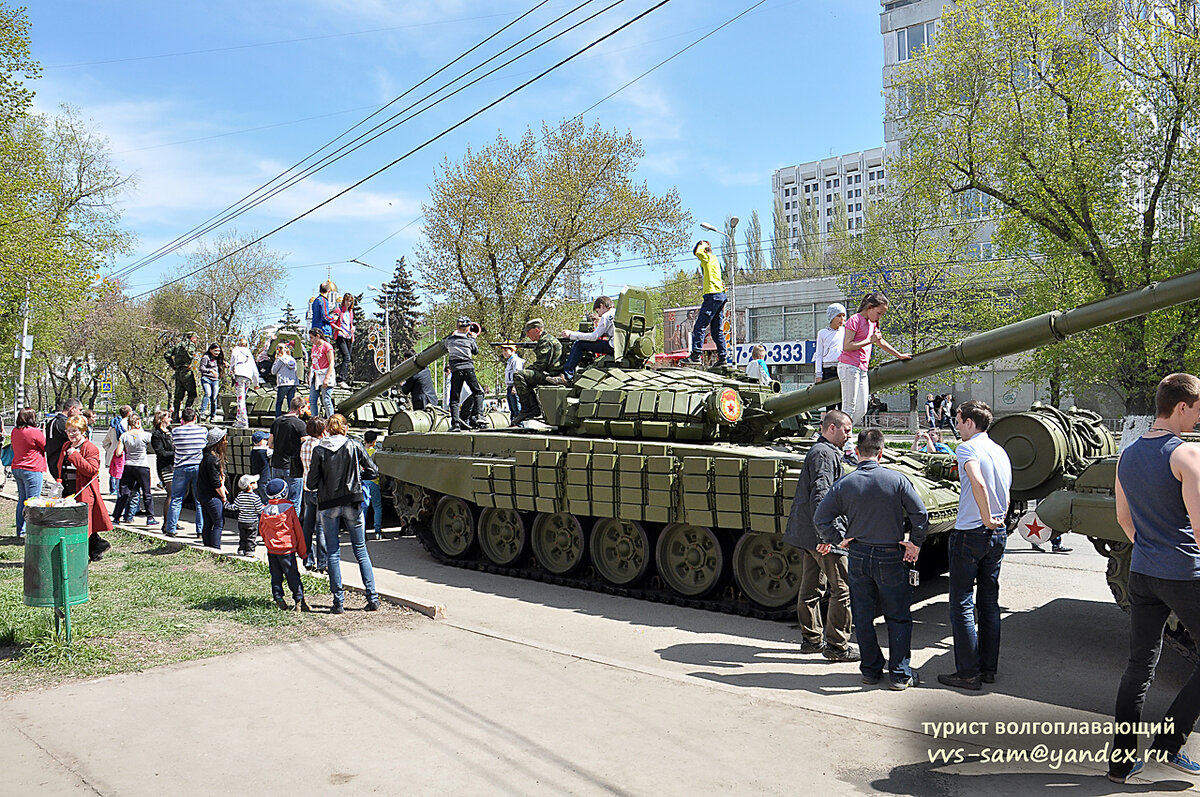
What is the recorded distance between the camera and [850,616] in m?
7.55

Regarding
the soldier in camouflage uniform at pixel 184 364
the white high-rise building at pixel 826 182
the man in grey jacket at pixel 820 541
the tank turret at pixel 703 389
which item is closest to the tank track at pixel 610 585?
the man in grey jacket at pixel 820 541

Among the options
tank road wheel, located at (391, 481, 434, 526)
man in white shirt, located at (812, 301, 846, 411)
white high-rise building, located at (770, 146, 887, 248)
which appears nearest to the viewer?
man in white shirt, located at (812, 301, 846, 411)

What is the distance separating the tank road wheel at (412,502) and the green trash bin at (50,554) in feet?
17.8

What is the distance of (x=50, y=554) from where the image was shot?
6.88 metres

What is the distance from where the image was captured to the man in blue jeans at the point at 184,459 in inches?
512

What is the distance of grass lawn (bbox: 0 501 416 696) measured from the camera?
22.3ft

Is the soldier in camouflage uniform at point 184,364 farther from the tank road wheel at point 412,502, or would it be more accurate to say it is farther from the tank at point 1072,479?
the tank at point 1072,479

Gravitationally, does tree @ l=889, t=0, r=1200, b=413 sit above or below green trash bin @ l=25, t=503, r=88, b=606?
above

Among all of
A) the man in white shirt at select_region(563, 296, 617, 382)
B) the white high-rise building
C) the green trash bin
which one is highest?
the white high-rise building

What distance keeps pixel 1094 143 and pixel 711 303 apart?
13153 millimetres

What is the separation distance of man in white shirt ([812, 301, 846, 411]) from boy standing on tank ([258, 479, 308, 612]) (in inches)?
205

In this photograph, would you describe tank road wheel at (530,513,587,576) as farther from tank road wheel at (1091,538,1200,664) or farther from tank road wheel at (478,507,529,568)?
tank road wheel at (1091,538,1200,664)

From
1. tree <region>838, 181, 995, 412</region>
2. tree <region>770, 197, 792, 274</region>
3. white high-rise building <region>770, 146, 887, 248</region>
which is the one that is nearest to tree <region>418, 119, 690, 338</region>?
tree <region>838, 181, 995, 412</region>

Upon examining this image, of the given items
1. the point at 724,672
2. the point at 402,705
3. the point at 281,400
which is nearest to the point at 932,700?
the point at 724,672
